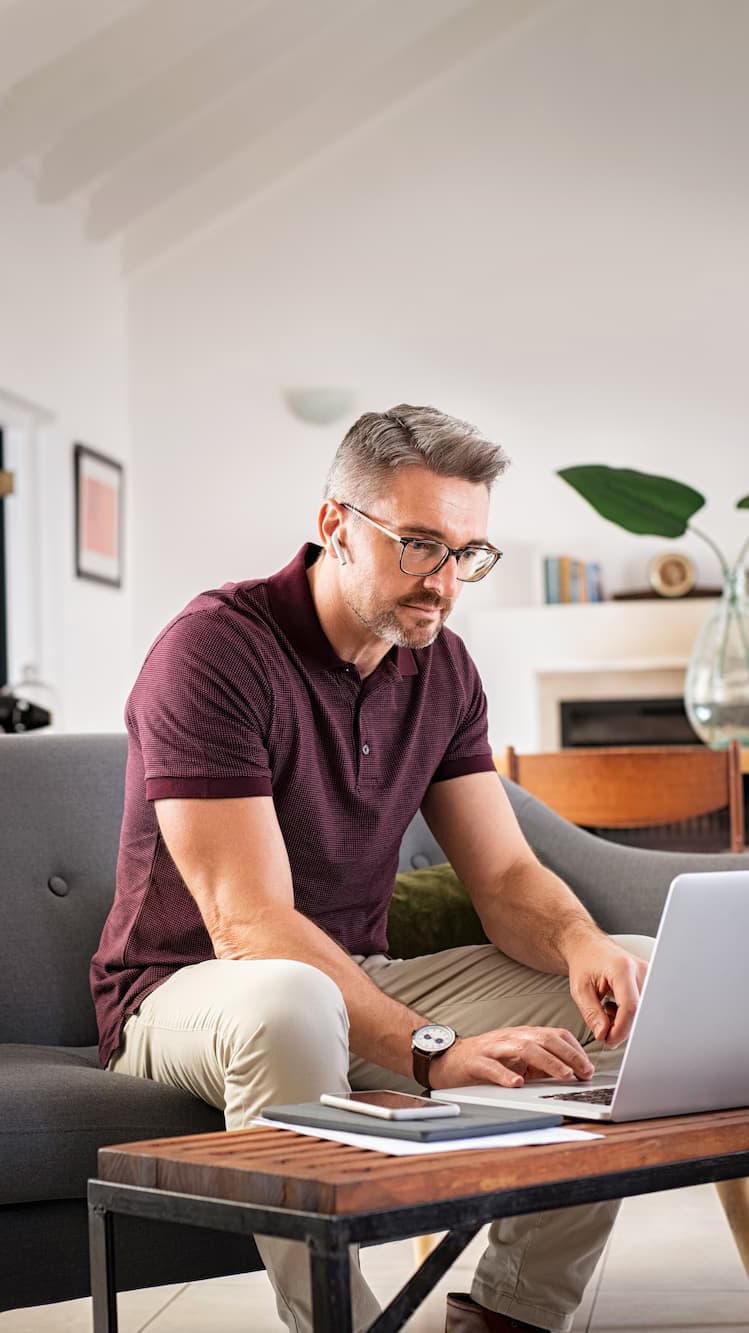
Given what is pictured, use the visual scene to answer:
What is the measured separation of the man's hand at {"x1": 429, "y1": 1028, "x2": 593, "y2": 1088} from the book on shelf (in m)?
5.44

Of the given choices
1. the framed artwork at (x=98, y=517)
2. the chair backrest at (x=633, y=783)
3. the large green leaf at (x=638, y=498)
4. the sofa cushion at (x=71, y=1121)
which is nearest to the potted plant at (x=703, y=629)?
the large green leaf at (x=638, y=498)

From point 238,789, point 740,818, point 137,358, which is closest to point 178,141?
point 137,358

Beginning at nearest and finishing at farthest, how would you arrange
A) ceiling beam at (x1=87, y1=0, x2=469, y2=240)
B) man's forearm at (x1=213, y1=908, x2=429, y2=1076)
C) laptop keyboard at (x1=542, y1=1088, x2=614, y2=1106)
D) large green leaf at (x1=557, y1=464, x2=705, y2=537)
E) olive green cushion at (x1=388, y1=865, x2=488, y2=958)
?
laptop keyboard at (x1=542, y1=1088, x2=614, y2=1106)
man's forearm at (x1=213, y1=908, x2=429, y2=1076)
olive green cushion at (x1=388, y1=865, x2=488, y2=958)
large green leaf at (x1=557, y1=464, x2=705, y2=537)
ceiling beam at (x1=87, y1=0, x2=469, y2=240)

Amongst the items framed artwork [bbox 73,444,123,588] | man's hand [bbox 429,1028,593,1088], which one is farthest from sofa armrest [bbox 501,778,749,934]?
framed artwork [bbox 73,444,123,588]

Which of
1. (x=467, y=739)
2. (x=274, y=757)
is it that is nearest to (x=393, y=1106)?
(x=274, y=757)

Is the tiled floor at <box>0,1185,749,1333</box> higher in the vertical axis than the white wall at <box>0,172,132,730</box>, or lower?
lower

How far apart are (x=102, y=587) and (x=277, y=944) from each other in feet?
17.7

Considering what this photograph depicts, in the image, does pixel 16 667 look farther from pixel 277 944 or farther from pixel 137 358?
pixel 277 944

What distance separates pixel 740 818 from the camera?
334 centimetres

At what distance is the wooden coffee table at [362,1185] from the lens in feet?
3.35

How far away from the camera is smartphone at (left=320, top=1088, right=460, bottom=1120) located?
119 cm

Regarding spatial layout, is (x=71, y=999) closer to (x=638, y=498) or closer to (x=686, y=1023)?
(x=686, y=1023)

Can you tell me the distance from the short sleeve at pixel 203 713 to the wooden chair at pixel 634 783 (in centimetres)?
146

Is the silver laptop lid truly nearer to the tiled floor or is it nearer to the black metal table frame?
the black metal table frame
